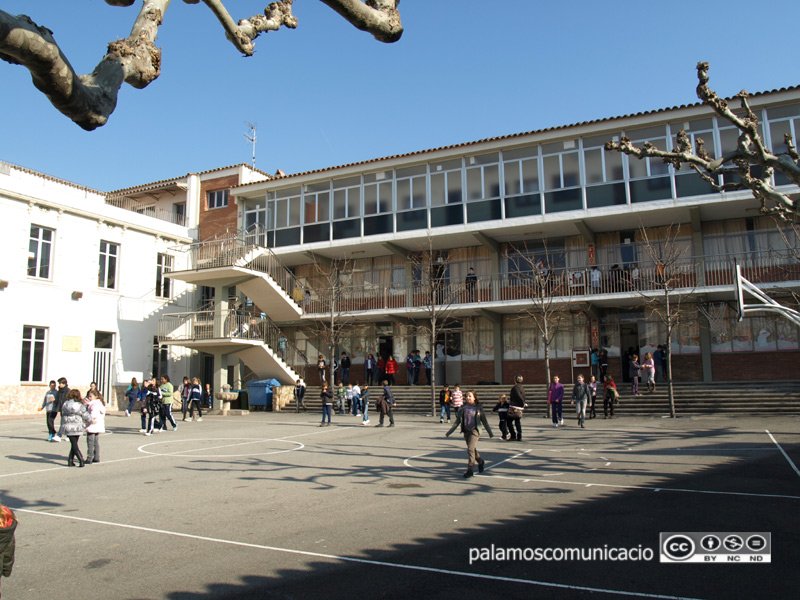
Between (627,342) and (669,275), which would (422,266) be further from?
(669,275)

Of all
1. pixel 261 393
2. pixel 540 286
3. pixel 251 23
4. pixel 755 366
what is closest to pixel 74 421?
pixel 251 23

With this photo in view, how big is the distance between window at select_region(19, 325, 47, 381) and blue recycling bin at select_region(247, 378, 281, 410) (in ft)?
28.9

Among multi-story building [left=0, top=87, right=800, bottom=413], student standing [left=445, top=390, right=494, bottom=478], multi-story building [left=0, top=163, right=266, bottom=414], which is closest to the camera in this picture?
student standing [left=445, top=390, right=494, bottom=478]

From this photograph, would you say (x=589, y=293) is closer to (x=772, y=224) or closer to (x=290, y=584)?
(x=772, y=224)

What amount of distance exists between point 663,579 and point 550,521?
2.20m

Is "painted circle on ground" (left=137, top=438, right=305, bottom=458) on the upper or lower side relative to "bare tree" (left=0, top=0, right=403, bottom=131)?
lower

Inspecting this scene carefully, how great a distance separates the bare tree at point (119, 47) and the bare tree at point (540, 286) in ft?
73.8

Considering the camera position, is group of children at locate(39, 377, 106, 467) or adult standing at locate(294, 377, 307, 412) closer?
group of children at locate(39, 377, 106, 467)

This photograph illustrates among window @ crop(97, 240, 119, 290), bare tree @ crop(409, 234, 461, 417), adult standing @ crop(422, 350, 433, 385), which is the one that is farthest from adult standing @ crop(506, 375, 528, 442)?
window @ crop(97, 240, 119, 290)

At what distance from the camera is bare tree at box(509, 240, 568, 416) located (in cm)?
2672

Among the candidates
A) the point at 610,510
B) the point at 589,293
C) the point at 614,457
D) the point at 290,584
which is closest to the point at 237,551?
the point at 290,584

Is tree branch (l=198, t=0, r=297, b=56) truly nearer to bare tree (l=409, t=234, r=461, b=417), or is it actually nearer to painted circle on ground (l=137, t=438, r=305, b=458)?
painted circle on ground (l=137, t=438, r=305, b=458)

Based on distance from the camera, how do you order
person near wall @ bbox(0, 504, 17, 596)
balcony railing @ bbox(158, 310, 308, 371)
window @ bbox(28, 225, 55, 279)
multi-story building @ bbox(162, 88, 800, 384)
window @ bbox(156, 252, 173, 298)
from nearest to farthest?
person near wall @ bbox(0, 504, 17, 596)
multi-story building @ bbox(162, 88, 800, 384)
window @ bbox(28, 225, 55, 279)
balcony railing @ bbox(158, 310, 308, 371)
window @ bbox(156, 252, 173, 298)

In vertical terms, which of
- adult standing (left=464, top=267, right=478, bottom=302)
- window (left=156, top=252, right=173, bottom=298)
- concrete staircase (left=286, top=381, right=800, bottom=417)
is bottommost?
concrete staircase (left=286, top=381, right=800, bottom=417)
